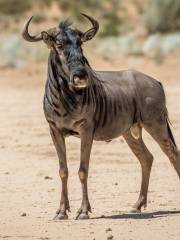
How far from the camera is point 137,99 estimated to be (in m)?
11.7

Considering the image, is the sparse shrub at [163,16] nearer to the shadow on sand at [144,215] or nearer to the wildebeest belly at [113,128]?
the wildebeest belly at [113,128]

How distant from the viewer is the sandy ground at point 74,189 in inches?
388

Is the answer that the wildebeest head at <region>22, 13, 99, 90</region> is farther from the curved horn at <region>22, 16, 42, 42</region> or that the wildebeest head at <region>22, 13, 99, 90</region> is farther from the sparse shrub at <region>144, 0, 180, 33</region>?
the sparse shrub at <region>144, 0, 180, 33</region>

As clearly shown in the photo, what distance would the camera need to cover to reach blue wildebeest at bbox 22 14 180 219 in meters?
10.6

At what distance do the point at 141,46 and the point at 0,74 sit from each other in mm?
5604

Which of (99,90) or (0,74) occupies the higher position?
(99,90)

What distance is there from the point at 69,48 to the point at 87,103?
0.69 m

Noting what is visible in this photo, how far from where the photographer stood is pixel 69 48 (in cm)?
1057

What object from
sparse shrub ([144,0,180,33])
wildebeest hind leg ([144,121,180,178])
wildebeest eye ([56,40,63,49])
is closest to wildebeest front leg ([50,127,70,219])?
wildebeest eye ([56,40,63,49])

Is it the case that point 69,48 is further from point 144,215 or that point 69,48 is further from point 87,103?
point 144,215

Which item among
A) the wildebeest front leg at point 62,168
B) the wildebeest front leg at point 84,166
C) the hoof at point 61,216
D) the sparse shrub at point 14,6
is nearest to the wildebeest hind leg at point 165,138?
the wildebeest front leg at point 84,166

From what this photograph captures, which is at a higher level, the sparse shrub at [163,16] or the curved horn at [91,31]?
the curved horn at [91,31]

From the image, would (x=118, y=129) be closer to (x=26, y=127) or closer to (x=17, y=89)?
(x=26, y=127)

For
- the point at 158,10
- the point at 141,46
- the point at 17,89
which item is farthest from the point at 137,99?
the point at 158,10
